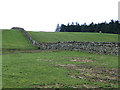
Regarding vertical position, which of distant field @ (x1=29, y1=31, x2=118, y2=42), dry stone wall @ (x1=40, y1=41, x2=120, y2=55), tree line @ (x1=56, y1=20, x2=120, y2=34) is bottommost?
dry stone wall @ (x1=40, y1=41, x2=120, y2=55)

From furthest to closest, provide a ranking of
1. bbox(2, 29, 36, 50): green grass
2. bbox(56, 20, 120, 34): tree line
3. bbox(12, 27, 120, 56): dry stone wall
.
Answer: bbox(56, 20, 120, 34): tree line
bbox(2, 29, 36, 50): green grass
bbox(12, 27, 120, 56): dry stone wall

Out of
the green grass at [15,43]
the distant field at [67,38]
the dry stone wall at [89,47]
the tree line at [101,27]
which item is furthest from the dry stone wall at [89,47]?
the tree line at [101,27]

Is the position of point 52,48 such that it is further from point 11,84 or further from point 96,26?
point 96,26

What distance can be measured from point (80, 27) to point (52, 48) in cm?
→ 9996

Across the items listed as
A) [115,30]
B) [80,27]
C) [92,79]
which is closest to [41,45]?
[92,79]

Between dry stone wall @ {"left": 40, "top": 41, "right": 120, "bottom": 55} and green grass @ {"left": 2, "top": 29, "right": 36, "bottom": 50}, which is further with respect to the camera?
green grass @ {"left": 2, "top": 29, "right": 36, "bottom": 50}

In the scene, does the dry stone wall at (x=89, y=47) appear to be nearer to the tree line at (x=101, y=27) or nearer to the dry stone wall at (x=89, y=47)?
the dry stone wall at (x=89, y=47)

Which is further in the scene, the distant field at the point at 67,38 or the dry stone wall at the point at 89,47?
the distant field at the point at 67,38

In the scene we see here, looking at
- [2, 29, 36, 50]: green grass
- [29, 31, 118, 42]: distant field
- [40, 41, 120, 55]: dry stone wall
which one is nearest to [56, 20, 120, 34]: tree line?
[29, 31, 118, 42]: distant field

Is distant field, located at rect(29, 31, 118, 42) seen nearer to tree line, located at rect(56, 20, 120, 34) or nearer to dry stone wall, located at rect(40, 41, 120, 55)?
dry stone wall, located at rect(40, 41, 120, 55)

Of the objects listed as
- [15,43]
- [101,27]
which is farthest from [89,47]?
[101,27]

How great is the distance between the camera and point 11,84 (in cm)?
1168

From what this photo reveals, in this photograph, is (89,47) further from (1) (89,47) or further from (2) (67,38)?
(2) (67,38)

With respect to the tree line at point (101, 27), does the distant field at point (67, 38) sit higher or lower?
lower
